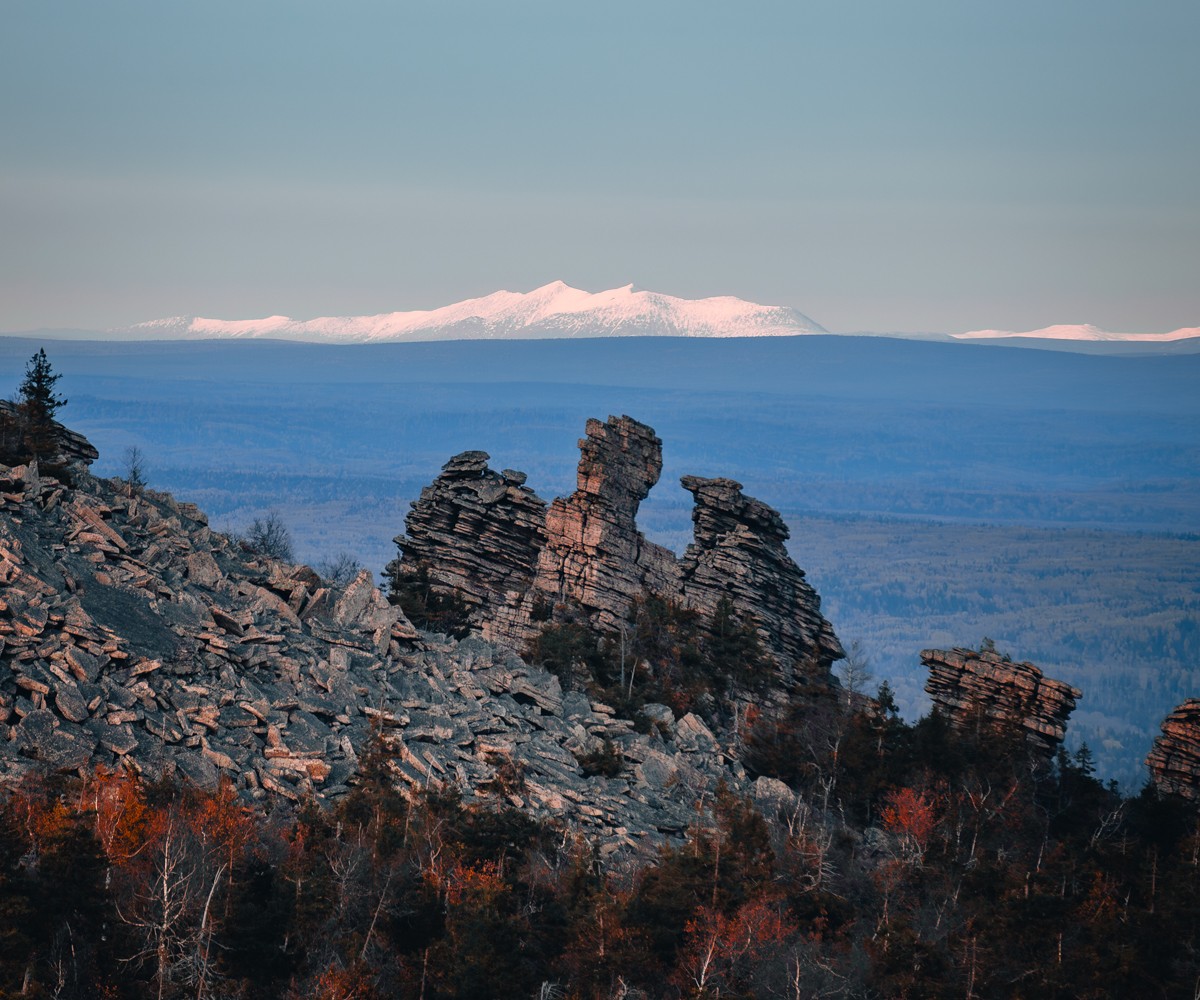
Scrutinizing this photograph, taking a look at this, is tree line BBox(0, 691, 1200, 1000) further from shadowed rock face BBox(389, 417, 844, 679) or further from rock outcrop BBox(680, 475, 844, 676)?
rock outcrop BBox(680, 475, 844, 676)

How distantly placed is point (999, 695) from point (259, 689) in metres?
37.0

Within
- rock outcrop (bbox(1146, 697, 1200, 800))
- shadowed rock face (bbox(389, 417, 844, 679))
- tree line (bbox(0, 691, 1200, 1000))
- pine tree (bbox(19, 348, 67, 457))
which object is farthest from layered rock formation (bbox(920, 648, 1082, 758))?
pine tree (bbox(19, 348, 67, 457))

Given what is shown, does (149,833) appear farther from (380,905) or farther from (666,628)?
(666,628)

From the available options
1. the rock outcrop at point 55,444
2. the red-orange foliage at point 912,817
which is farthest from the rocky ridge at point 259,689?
the red-orange foliage at point 912,817

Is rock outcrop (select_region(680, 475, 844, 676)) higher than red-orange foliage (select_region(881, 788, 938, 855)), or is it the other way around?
rock outcrop (select_region(680, 475, 844, 676))

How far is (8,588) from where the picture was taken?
152ft

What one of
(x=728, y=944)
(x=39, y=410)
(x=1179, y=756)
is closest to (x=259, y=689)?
(x=728, y=944)

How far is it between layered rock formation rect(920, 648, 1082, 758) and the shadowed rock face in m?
6.49

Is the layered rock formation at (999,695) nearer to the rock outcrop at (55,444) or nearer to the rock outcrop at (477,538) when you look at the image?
the rock outcrop at (477,538)

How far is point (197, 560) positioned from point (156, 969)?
2011 centimetres

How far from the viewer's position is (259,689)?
48625mm

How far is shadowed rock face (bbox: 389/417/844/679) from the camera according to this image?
70188 millimetres

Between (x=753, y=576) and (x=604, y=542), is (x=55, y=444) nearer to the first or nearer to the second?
(x=604, y=542)

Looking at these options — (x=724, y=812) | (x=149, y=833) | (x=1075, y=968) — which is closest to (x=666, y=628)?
(x=724, y=812)
